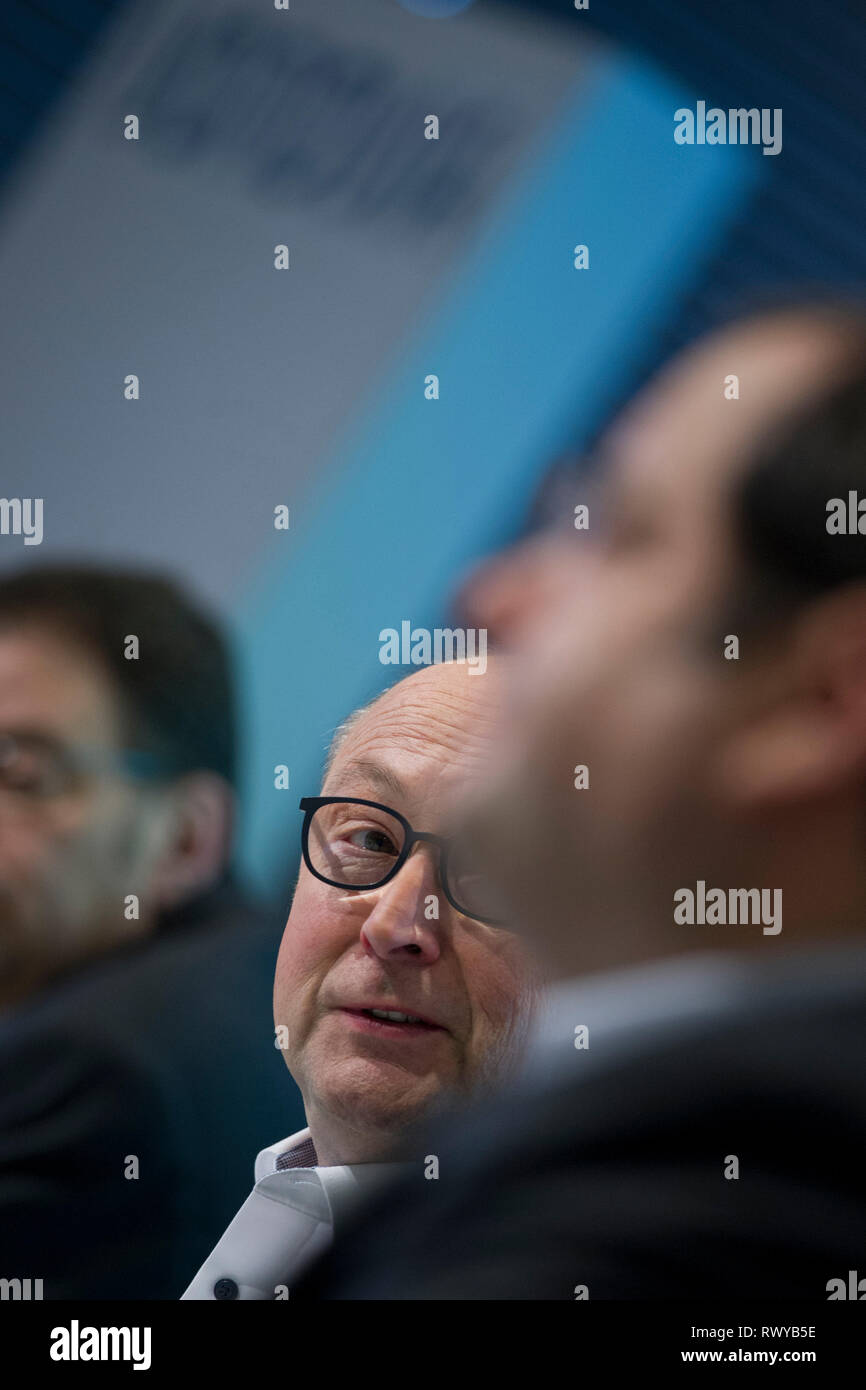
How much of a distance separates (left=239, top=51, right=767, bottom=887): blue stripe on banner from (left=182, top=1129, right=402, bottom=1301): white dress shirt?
1.53 ft

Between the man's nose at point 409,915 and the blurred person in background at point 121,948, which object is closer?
the man's nose at point 409,915

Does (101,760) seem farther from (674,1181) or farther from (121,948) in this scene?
(674,1181)

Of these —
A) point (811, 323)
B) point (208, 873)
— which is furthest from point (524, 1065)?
point (811, 323)

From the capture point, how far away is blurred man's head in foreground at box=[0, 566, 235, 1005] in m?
2.12

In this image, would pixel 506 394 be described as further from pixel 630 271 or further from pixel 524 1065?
pixel 524 1065

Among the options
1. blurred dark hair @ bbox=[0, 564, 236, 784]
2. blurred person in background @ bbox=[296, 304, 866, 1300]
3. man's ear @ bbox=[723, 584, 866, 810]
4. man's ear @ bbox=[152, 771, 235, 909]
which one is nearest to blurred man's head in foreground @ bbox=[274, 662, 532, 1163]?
man's ear @ bbox=[152, 771, 235, 909]

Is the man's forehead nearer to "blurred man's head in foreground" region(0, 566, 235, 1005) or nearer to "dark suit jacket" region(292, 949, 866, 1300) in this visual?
"blurred man's head in foreground" region(0, 566, 235, 1005)

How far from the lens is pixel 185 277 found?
2262 mm

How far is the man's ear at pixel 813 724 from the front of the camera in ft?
2.99

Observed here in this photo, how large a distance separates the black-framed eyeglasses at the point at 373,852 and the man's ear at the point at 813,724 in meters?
0.83

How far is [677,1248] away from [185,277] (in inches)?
76.9

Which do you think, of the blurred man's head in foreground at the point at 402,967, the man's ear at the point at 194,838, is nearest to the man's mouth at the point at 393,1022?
the blurred man's head in foreground at the point at 402,967

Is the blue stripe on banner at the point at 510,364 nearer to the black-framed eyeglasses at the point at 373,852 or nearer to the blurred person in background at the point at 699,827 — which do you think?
the black-framed eyeglasses at the point at 373,852

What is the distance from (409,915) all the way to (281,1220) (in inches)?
17.6
